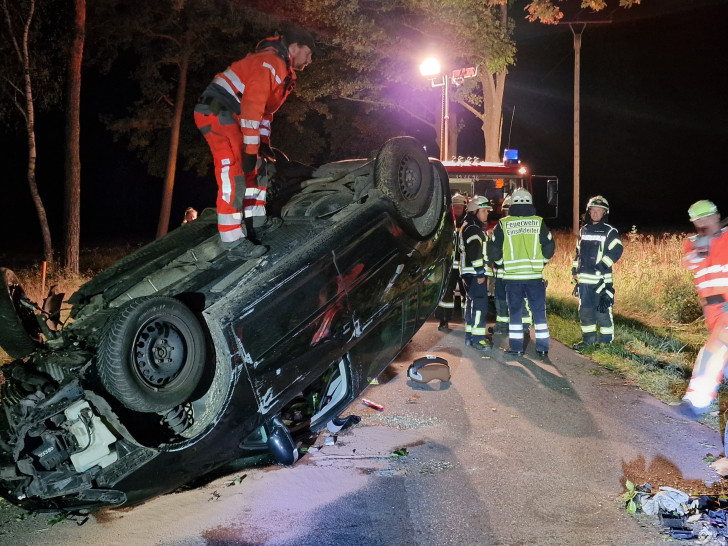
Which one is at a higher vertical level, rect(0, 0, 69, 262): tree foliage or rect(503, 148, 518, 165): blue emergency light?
rect(0, 0, 69, 262): tree foliage

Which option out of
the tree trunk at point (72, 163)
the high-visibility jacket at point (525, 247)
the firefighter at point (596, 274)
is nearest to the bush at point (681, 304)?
the firefighter at point (596, 274)

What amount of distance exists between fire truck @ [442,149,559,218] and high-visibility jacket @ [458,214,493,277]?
9.80ft

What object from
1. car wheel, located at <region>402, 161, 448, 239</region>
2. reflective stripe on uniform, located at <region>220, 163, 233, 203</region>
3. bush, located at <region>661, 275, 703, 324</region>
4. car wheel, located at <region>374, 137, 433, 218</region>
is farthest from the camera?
bush, located at <region>661, 275, 703, 324</region>

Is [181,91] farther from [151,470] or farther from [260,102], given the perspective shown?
[151,470]

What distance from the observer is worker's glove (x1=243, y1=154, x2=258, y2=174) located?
4.16 m

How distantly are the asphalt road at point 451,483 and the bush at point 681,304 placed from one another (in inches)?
152

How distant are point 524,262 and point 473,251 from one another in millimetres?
850

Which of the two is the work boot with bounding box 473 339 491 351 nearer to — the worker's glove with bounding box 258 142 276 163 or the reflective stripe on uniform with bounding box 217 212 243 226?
the worker's glove with bounding box 258 142 276 163

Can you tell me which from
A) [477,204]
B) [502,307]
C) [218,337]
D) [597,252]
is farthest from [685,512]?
[477,204]

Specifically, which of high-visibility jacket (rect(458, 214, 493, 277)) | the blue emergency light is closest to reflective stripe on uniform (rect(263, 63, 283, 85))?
high-visibility jacket (rect(458, 214, 493, 277))

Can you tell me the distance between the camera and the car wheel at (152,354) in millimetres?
2869

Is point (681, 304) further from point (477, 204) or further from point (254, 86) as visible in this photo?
point (254, 86)

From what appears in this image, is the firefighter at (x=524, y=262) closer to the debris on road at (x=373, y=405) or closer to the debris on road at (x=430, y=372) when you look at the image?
the debris on road at (x=430, y=372)

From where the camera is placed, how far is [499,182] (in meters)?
11.1
